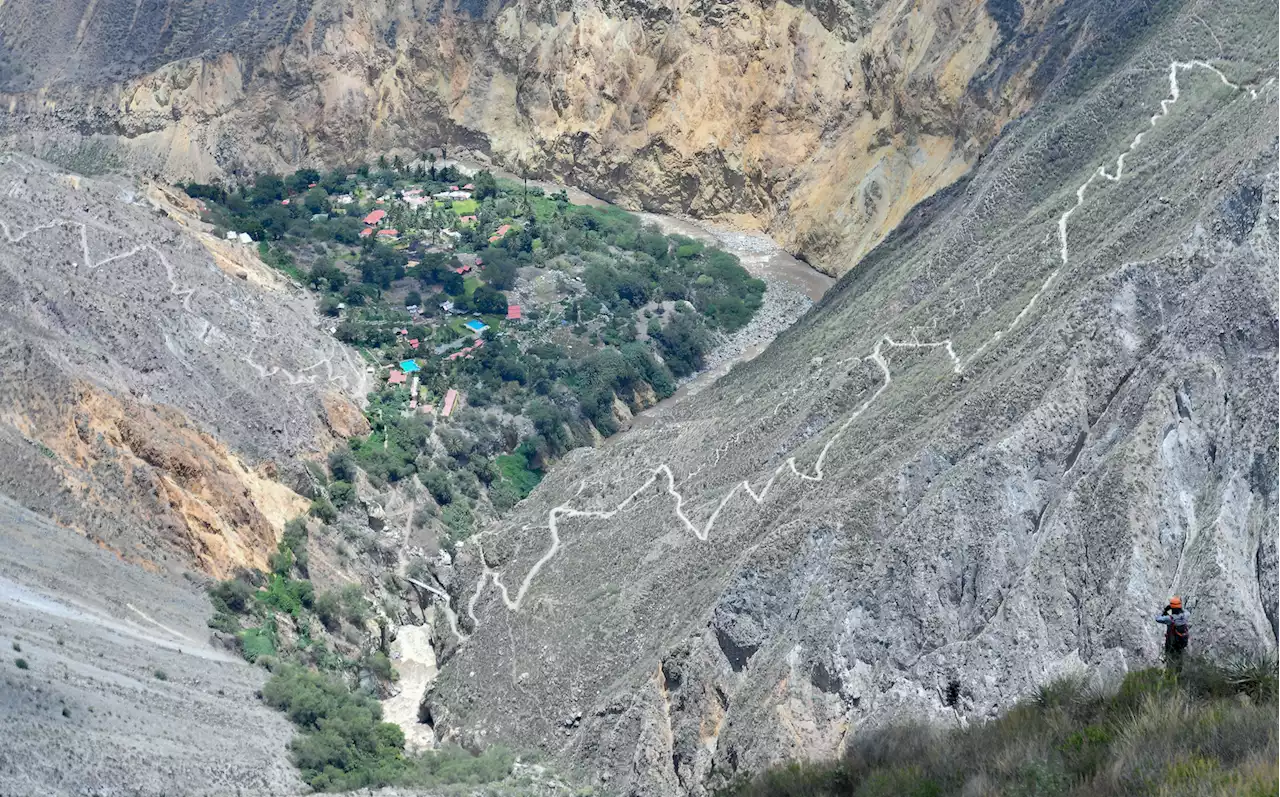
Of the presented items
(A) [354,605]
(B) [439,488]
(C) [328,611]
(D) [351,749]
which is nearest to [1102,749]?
(D) [351,749]

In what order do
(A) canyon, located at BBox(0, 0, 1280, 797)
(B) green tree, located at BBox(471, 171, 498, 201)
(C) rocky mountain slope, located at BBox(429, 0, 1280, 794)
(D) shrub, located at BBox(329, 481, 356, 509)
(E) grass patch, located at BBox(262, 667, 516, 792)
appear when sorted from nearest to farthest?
1. (C) rocky mountain slope, located at BBox(429, 0, 1280, 794)
2. (A) canyon, located at BBox(0, 0, 1280, 797)
3. (E) grass patch, located at BBox(262, 667, 516, 792)
4. (D) shrub, located at BBox(329, 481, 356, 509)
5. (B) green tree, located at BBox(471, 171, 498, 201)

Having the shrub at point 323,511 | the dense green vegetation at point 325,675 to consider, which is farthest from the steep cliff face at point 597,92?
the dense green vegetation at point 325,675

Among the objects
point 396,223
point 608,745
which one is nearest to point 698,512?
point 608,745

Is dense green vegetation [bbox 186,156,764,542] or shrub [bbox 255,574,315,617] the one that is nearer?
shrub [bbox 255,574,315,617]

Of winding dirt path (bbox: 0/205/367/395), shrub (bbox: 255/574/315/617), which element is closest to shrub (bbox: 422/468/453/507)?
winding dirt path (bbox: 0/205/367/395)

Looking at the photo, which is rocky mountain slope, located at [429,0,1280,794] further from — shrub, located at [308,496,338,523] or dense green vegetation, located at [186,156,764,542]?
dense green vegetation, located at [186,156,764,542]

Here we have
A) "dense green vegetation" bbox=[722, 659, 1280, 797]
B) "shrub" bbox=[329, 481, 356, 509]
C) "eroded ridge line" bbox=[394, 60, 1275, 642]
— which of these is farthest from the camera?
"shrub" bbox=[329, 481, 356, 509]

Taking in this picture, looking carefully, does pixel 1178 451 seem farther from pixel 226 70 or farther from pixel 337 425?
pixel 226 70
